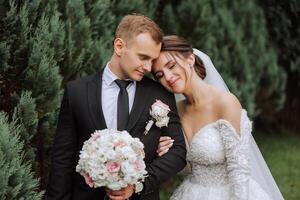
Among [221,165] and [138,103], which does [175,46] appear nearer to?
[138,103]

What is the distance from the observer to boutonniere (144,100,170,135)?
351cm

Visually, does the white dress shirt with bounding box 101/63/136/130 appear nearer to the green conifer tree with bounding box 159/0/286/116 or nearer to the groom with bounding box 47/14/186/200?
the groom with bounding box 47/14/186/200

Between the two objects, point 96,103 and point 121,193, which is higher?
point 96,103

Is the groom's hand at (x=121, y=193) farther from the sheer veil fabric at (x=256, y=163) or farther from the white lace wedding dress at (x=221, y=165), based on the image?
the sheer veil fabric at (x=256, y=163)

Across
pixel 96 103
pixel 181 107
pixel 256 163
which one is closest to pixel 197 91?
pixel 181 107

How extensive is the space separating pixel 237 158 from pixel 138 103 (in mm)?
811

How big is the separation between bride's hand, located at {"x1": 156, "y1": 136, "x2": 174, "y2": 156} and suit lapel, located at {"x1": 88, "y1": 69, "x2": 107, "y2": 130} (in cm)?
35

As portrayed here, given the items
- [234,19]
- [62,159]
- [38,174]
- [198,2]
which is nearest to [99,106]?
[62,159]

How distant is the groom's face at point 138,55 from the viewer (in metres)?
3.50

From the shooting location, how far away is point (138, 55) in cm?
351

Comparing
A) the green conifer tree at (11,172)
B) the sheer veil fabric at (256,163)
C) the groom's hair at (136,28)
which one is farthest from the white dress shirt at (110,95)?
the sheer veil fabric at (256,163)

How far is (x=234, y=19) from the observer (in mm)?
8430

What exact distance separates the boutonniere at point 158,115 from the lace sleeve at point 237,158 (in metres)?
0.60

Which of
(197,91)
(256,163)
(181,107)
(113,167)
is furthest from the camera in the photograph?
(256,163)
